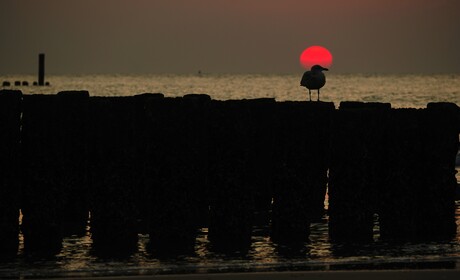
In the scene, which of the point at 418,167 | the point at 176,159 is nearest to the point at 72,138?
the point at 176,159

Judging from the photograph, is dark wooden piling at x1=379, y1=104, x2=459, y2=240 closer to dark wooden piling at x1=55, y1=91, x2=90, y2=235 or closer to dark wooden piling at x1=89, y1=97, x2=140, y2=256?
dark wooden piling at x1=89, y1=97, x2=140, y2=256

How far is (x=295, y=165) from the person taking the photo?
9.73 m

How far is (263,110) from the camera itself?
34.0 feet

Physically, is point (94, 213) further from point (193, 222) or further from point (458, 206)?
point (458, 206)

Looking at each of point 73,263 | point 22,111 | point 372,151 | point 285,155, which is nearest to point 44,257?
point 73,263

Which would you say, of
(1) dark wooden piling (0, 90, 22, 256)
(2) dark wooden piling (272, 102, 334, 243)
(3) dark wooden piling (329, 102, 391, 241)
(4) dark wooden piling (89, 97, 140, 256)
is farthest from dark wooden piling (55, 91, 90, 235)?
(3) dark wooden piling (329, 102, 391, 241)

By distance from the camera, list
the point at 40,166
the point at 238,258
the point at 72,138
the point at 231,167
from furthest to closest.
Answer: the point at 72,138 → the point at 231,167 → the point at 40,166 → the point at 238,258

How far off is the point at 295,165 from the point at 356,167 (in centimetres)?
51

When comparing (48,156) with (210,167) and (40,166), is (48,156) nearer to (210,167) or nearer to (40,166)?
(40,166)

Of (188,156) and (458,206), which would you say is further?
(458,206)

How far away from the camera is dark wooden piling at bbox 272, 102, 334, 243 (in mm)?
9734

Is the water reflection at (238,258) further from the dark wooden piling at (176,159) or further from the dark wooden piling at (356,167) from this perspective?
the dark wooden piling at (176,159)

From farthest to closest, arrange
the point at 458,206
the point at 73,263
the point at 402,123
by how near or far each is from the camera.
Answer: the point at 458,206 → the point at 402,123 → the point at 73,263

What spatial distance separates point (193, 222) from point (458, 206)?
452cm
